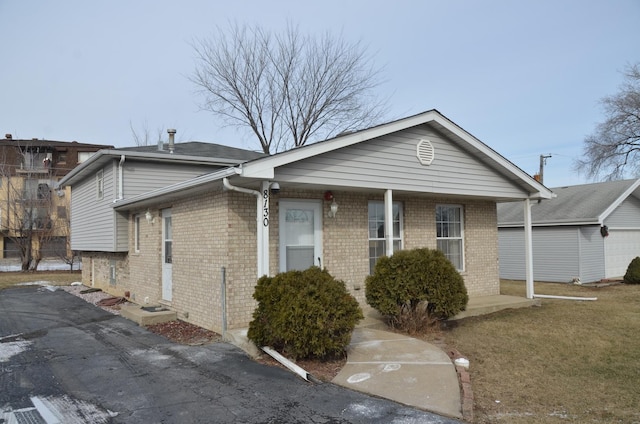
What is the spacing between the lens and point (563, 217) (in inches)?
690

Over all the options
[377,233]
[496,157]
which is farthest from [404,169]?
[496,157]

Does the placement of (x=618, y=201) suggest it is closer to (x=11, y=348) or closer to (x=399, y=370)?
(x=399, y=370)

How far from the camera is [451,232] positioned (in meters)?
11.6

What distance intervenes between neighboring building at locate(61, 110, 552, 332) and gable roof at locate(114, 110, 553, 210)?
0.9 inches

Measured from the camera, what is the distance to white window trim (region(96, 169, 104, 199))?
13.9 meters

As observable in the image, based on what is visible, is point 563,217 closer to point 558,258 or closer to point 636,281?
point 558,258

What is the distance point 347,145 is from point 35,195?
2817 cm

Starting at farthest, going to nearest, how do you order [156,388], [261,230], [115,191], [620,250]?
[620,250] → [115,191] → [261,230] → [156,388]

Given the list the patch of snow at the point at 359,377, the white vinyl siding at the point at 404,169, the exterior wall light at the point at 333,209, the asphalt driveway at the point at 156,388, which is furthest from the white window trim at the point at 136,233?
the patch of snow at the point at 359,377

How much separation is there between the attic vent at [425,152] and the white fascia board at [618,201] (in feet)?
33.7

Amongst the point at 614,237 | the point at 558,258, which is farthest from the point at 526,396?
the point at 614,237

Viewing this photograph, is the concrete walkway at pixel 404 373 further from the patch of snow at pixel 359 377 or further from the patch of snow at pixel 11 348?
the patch of snow at pixel 11 348

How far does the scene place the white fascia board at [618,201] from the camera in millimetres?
16672

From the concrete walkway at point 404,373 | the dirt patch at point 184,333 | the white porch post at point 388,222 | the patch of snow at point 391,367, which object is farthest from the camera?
the white porch post at point 388,222
